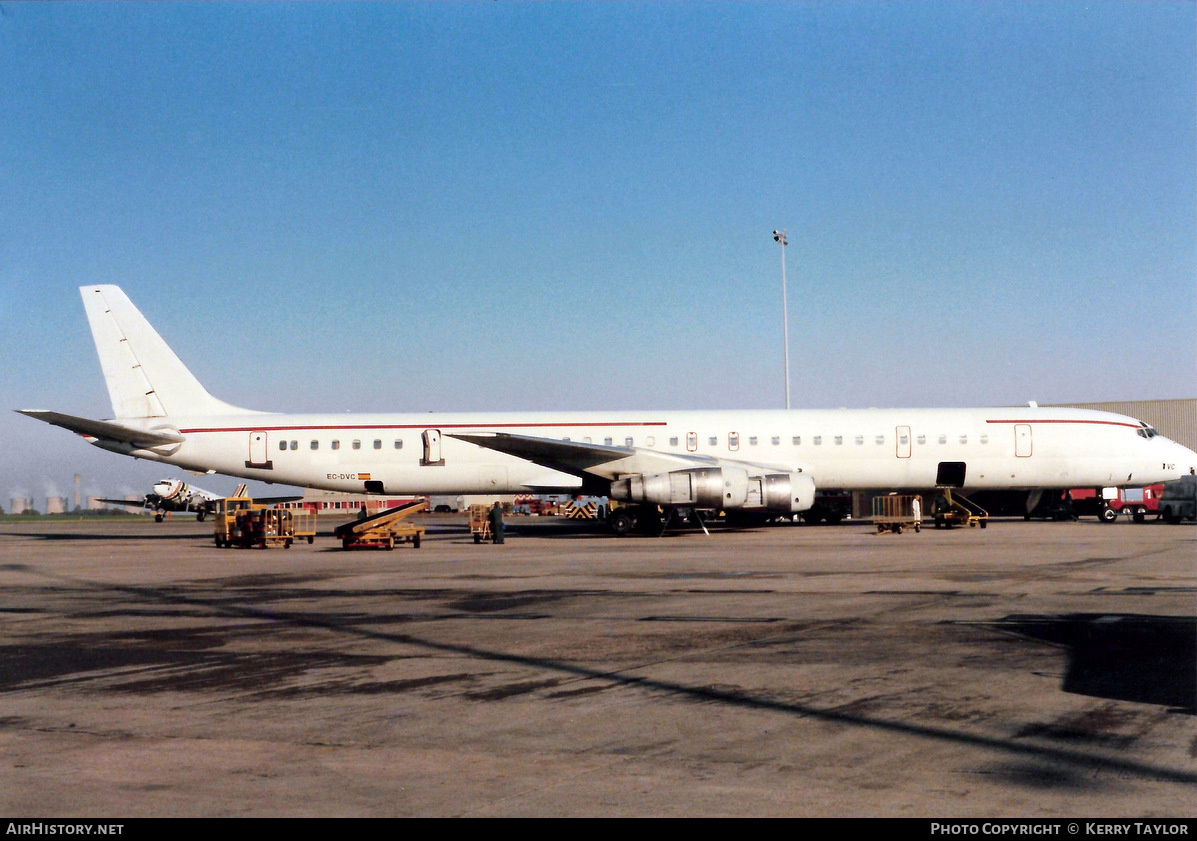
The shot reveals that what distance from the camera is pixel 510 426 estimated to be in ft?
122

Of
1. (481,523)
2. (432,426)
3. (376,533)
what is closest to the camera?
(376,533)

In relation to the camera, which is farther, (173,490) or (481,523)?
(173,490)

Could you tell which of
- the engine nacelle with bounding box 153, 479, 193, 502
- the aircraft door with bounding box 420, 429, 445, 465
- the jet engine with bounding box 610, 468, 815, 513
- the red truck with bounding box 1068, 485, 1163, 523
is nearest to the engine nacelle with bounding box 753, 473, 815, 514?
the jet engine with bounding box 610, 468, 815, 513

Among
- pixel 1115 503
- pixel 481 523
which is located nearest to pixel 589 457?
pixel 481 523

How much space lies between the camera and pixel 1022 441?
119ft

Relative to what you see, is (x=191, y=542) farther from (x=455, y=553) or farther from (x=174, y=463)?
(x=455, y=553)

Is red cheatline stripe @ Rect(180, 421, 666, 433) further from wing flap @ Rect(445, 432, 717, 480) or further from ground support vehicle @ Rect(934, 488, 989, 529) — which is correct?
ground support vehicle @ Rect(934, 488, 989, 529)

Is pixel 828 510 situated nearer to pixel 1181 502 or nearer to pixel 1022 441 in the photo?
pixel 1022 441

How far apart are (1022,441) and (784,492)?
10.2 meters

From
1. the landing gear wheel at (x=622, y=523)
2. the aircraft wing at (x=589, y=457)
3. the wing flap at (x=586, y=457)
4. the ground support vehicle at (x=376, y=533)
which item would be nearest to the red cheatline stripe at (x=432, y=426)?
the aircraft wing at (x=589, y=457)

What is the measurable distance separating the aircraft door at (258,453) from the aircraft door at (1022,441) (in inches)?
1041

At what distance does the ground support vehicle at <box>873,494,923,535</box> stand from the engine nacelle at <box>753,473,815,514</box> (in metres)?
3.00
